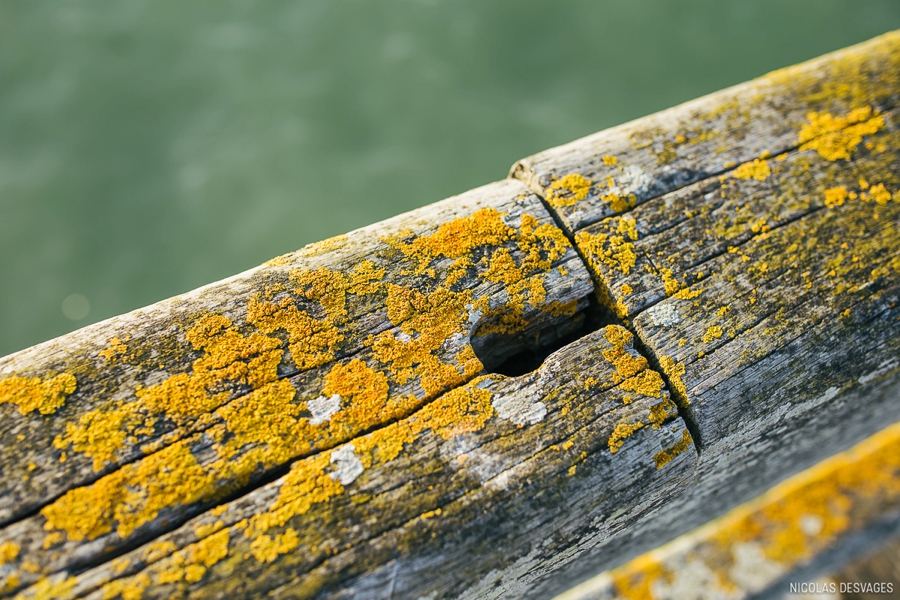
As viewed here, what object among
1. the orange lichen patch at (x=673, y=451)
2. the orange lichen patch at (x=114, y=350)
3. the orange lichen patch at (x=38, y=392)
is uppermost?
the orange lichen patch at (x=114, y=350)

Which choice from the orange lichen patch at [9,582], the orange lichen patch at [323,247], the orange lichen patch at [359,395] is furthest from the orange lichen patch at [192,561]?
the orange lichen patch at [323,247]

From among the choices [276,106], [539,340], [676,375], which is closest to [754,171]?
[676,375]

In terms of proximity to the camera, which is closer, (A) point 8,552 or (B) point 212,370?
(A) point 8,552

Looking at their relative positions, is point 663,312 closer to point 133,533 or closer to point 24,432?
point 133,533

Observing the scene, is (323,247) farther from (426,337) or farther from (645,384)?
(645,384)

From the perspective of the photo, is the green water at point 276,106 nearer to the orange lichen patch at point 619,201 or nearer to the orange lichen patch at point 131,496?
the orange lichen patch at point 619,201

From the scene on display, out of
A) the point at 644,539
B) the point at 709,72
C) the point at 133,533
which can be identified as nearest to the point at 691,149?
the point at 644,539

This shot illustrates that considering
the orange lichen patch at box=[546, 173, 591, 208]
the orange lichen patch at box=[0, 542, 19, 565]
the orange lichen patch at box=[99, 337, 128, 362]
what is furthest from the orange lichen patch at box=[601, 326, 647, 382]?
the orange lichen patch at box=[0, 542, 19, 565]
